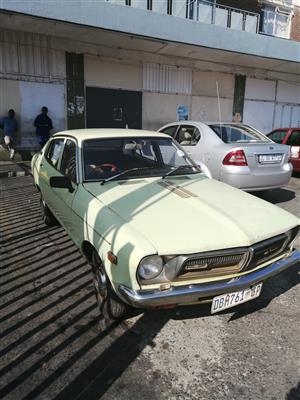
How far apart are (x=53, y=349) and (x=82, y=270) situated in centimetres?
131

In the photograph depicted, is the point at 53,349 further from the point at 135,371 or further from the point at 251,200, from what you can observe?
the point at 251,200

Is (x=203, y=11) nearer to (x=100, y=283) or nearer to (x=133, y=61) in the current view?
(x=133, y=61)

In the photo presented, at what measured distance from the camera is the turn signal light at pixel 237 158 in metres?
6.12

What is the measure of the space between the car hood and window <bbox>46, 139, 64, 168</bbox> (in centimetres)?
128

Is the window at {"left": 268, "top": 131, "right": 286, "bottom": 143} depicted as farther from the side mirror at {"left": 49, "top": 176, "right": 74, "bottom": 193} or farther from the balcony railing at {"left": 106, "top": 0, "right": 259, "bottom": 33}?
the side mirror at {"left": 49, "top": 176, "right": 74, "bottom": 193}

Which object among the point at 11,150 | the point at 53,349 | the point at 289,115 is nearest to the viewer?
the point at 53,349

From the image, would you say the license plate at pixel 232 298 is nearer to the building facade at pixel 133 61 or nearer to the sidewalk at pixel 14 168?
the sidewalk at pixel 14 168

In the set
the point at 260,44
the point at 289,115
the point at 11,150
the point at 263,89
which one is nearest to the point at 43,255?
the point at 11,150

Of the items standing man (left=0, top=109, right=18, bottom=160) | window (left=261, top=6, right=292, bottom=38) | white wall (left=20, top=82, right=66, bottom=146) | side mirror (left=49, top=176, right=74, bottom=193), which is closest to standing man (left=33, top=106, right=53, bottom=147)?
white wall (left=20, top=82, right=66, bottom=146)

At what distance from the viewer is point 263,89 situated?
59.9ft

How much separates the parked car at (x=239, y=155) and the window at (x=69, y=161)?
8.96ft

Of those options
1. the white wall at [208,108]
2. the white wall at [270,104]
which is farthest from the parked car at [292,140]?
the white wall at [270,104]

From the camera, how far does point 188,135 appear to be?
723 cm

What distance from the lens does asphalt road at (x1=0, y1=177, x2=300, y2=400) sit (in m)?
2.36
